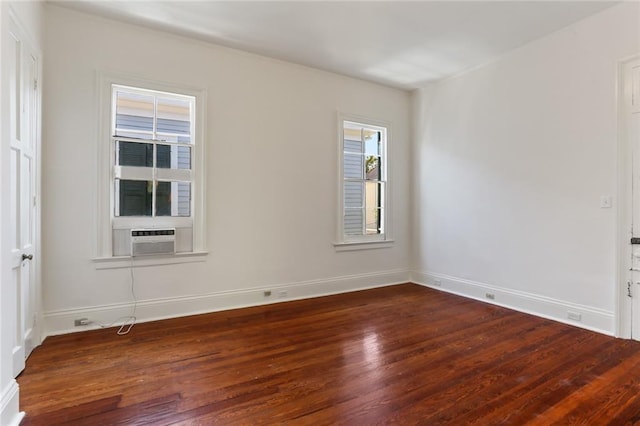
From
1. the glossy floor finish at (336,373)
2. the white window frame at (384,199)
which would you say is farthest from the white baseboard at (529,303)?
the white window frame at (384,199)

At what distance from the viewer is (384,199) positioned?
532 cm

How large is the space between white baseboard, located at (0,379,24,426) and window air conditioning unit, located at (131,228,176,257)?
1.71 meters

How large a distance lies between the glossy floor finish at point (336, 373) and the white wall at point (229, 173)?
43 centimetres

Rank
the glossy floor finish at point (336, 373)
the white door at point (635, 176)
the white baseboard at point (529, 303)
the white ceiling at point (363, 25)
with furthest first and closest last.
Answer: the white baseboard at point (529, 303) → the white ceiling at point (363, 25) → the white door at point (635, 176) → the glossy floor finish at point (336, 373)

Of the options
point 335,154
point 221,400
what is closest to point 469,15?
point 335,154

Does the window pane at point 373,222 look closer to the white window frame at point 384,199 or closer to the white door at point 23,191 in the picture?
the white window frame at point 384,199

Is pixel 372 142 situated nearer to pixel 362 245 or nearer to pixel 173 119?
pixel 362 245

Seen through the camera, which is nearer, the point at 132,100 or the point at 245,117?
the point at 132,100

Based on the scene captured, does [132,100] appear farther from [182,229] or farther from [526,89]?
[526,89]

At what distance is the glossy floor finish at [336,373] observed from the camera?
1.95 m

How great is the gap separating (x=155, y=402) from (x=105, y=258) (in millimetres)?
1872

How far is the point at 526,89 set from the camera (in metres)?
3.88

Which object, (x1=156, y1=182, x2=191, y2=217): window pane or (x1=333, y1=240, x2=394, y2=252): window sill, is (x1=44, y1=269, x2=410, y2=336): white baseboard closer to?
(x1=333, y1=240, x2=394, y2=252): window sill

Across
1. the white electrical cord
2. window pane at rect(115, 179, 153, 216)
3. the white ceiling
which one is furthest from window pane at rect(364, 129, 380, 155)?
the white electrical cord
